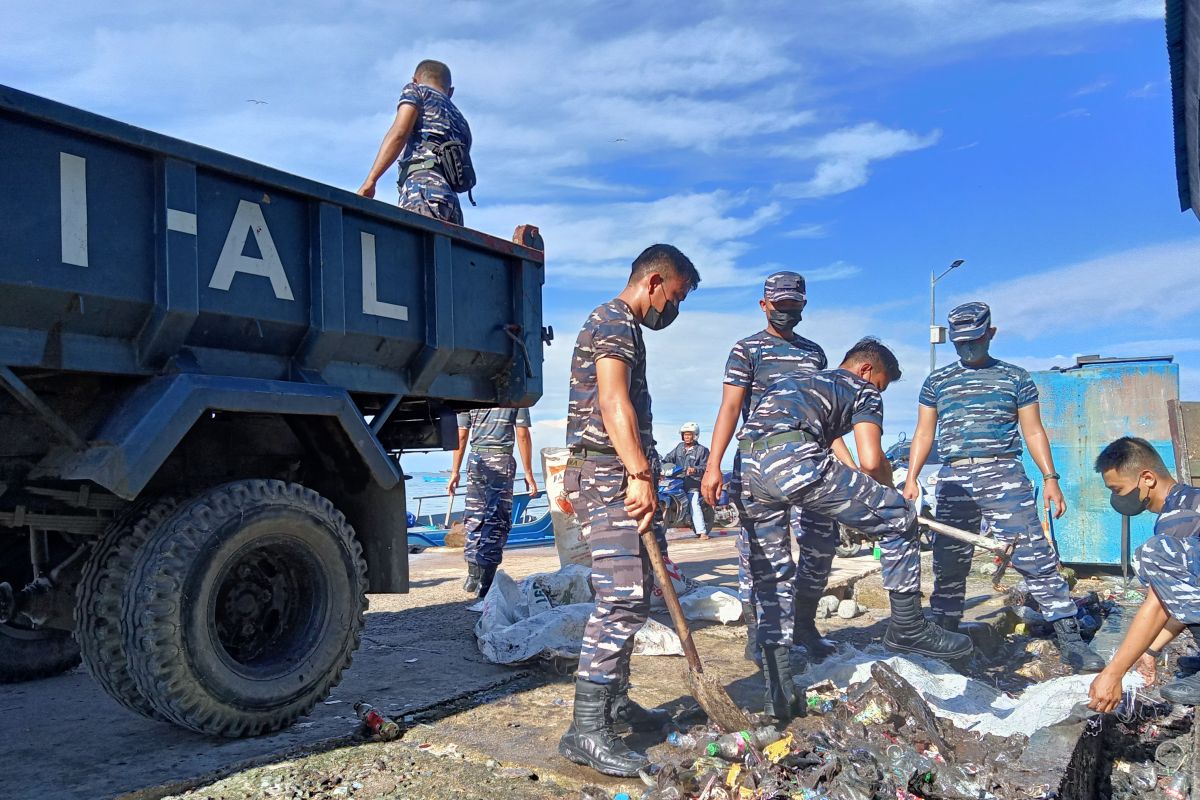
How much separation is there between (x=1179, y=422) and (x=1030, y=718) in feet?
18.8

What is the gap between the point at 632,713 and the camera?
11.3 feet

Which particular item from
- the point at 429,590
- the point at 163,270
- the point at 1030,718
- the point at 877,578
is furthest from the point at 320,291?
the point at 877,578

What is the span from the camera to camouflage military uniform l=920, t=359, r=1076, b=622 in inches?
196

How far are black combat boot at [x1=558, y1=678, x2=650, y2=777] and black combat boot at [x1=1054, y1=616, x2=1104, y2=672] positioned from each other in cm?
290

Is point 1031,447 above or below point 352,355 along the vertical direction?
below

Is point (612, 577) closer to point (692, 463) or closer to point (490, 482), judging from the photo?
point (490, 482)

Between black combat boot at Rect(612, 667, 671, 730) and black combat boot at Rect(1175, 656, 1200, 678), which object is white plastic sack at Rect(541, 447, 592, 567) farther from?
black combat boot at Rect(1175, 656, 1200, 678)

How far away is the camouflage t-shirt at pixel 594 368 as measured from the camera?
327cm

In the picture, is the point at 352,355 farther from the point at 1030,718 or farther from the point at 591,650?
the point at 1030,718

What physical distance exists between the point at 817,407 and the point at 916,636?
1374 millimetres

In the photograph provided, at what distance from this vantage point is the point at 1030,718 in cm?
343

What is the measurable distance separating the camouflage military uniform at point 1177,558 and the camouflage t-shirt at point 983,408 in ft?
5.29

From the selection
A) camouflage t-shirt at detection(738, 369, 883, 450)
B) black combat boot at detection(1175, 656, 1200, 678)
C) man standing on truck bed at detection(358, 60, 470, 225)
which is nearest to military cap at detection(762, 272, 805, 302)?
camouflage t-shirt at detection(738, 369, 883, 450)

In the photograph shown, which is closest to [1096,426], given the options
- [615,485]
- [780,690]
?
[780,690]
